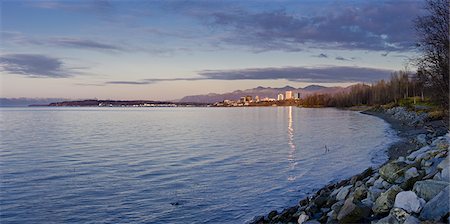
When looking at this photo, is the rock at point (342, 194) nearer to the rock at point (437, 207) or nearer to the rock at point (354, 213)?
the rock at point (354, 213)

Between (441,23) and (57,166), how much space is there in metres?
27.4

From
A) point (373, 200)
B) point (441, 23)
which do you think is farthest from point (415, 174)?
point (441, 23)

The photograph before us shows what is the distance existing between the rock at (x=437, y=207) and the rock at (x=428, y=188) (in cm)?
45

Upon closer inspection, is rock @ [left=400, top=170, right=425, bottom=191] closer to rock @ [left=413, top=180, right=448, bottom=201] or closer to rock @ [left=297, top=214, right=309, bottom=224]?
rock @ [left=413, top=180, right=448, bottom=201]

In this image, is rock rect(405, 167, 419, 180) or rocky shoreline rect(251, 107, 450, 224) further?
rock rect(405, 167, 419, 180)

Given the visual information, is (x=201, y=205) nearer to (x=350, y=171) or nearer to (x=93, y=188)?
(x=93, y=188)

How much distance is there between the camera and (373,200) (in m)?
9.20

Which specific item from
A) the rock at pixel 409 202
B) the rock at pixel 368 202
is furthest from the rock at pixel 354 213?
the rock at pixel 409 202

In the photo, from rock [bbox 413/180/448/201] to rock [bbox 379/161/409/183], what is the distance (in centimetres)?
212

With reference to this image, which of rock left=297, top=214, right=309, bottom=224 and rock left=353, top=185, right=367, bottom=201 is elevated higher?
rock left=353, top=185, right=367, bottom=201

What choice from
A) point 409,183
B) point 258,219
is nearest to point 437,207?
point 409,183

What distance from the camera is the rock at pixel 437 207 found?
21.6 ft

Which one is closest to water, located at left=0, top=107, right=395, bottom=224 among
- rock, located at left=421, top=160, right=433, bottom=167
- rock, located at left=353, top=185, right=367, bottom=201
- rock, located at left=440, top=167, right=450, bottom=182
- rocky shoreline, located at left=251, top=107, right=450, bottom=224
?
rocky shoreline, located at left=251, top=107, right=450, bottom=224

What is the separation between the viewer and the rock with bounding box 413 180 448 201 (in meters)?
7.52
